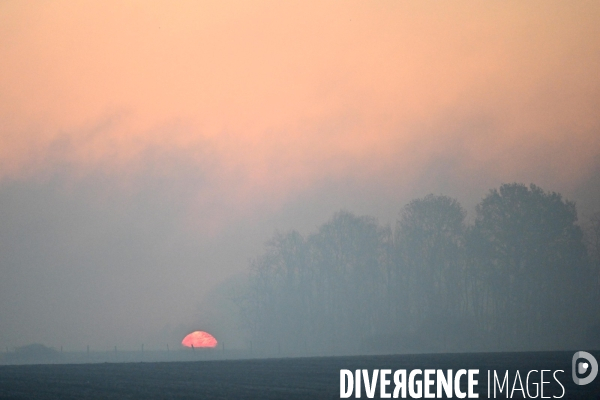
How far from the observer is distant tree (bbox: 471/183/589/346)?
79.2m

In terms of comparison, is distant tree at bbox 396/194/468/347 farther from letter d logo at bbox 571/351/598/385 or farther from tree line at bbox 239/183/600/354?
letter d logo at bbox 571/351/598/385

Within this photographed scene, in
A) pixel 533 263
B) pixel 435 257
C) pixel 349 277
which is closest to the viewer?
pixel 533 263

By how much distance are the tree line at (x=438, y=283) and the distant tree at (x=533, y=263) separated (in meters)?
0.12

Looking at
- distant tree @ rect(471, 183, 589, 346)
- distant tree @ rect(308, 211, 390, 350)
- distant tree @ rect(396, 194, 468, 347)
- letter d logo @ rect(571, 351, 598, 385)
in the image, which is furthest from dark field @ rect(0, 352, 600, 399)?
distant tree @ rect(308, 211, 390, 350)

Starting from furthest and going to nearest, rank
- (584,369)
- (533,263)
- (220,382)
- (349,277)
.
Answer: (349,277)
(533,263)
(584,369)
(220,382)

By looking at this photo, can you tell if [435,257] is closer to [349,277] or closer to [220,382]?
[349,277]

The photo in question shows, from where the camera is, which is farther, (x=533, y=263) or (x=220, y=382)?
(x=533, y=263)

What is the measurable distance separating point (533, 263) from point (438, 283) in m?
14.1

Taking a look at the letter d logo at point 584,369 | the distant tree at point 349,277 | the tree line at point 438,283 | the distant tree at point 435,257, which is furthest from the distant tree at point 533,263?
the letter d logo at point 584,369

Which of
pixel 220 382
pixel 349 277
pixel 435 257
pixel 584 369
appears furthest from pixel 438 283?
→ pixel 220 382

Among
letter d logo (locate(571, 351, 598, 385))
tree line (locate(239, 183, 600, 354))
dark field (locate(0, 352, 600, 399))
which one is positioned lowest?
dark field (locate(0, 352, 600, 399))

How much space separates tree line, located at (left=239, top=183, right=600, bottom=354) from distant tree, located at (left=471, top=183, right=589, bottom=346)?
118 millimetres

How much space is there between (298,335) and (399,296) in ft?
48.5

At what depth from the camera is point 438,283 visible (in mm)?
89625
